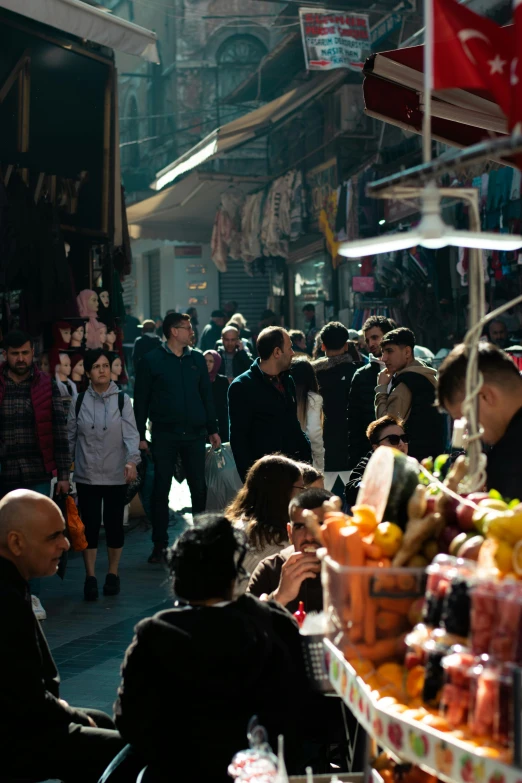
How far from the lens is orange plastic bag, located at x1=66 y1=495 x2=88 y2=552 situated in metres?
8.05

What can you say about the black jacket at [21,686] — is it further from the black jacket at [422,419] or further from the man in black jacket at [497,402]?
the black jacket at [422,419]

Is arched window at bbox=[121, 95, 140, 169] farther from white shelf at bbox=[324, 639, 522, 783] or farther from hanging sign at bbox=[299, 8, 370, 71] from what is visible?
white shelf at bbox=[324, 639, 522, 783]

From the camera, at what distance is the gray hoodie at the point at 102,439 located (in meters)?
8.47

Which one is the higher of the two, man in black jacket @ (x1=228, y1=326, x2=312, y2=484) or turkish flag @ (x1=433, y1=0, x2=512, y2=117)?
turkish flag @ (x1=433, y1=0, x2=512, y2=117)

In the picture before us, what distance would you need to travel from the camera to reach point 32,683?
3.65 metres

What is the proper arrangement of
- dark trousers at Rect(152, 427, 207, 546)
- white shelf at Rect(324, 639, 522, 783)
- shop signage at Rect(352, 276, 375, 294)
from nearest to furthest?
white shelf at Rect(324, 639, 522, 783) → dark trousers at Rect(152, 427, 207, 546) → shop signage at Rect(352, 276, 375, 294)

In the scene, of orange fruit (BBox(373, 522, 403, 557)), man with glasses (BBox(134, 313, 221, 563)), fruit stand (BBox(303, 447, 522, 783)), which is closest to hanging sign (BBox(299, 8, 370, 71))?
man with glasses (BBox(134, 313, 221, 563))

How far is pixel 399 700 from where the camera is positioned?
263cm

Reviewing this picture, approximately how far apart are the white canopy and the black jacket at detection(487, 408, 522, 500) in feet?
21.6

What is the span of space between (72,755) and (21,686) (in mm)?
366

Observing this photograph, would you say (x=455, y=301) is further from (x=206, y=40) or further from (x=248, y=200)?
(x=206, y=40)

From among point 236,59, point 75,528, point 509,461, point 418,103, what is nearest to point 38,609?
point 75,528

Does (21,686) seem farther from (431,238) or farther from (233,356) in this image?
(233,356)

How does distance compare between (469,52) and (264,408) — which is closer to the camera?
(469,52)
